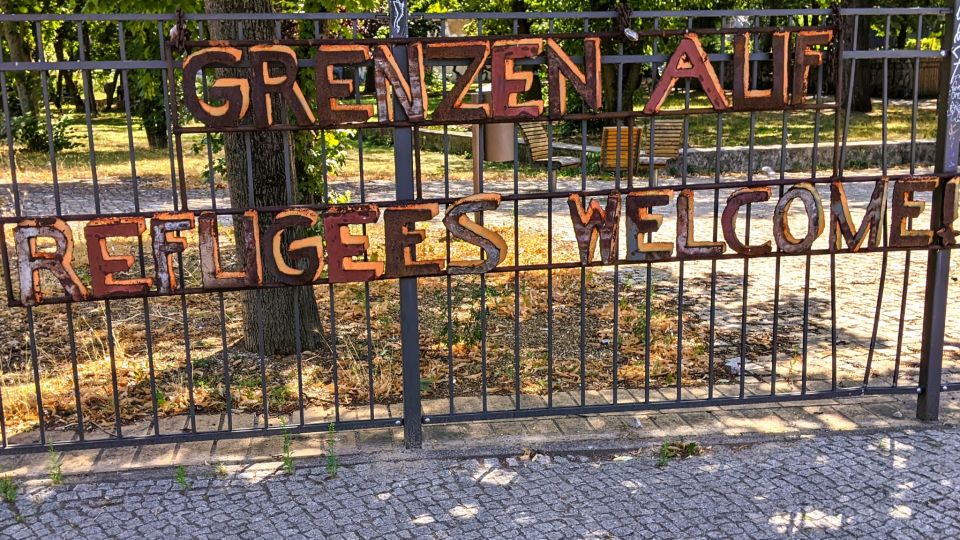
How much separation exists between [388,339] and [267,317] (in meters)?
0.94

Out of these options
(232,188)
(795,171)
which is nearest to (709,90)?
(232,188)

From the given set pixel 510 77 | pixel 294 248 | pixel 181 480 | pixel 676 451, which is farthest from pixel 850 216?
pixel 181 480

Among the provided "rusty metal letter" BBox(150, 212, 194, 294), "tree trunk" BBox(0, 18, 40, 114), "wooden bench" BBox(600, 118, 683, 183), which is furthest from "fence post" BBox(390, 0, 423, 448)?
"wooden bench" BBox(600, 118, 683, 183)

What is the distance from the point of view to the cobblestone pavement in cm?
397

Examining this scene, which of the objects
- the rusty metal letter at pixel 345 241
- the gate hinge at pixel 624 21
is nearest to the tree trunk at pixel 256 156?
the rusty metal letter at pixel 345 241

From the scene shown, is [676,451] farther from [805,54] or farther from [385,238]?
[805,54]

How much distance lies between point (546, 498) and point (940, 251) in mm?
2544

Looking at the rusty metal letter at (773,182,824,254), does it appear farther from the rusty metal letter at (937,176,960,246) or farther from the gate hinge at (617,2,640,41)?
the gate hinge at (617,2,640,41)

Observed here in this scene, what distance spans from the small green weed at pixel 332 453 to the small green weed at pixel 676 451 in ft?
5.27

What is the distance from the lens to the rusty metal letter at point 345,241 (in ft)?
14.7

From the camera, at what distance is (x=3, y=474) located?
4.51 m

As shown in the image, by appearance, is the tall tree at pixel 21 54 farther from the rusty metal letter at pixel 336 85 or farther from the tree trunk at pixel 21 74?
the rusty metal letter at pixel 336 85

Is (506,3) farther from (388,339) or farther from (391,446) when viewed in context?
(391,446)

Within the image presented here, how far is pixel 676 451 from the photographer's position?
4.77 metres
